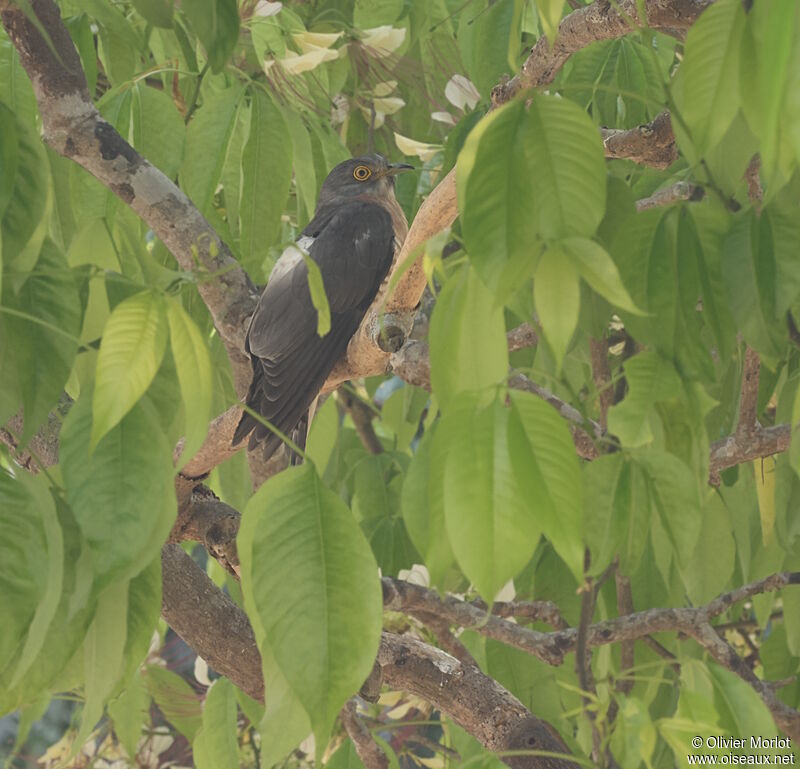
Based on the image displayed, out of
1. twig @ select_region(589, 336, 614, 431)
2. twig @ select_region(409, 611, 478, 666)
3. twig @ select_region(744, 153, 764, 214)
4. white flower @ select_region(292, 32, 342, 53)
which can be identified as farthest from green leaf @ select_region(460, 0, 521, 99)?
twig @ select_region(409, 611, 478, 666)

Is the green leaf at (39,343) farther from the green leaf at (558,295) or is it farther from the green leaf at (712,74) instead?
the green leaf at (712,74)

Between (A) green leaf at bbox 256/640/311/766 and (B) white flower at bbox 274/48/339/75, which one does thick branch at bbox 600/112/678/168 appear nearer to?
(B) white flower at bbox 274/48/339/75

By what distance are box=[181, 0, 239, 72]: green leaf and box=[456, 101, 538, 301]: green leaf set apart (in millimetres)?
238

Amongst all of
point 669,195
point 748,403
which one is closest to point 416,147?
point 669,195

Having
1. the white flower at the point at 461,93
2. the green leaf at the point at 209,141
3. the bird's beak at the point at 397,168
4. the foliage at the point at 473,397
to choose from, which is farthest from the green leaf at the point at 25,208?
the bird's beak at the point at 397,168

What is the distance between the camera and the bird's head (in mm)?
3096

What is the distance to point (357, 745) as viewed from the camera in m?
1.78

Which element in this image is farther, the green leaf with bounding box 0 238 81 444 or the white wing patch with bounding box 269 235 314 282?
the white wing patch with bounding box 269 235 314 282

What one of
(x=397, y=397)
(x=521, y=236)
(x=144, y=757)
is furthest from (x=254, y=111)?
(x=144, y=757)

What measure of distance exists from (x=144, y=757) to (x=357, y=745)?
5.08 ft

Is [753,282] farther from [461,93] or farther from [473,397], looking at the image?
[461,93]

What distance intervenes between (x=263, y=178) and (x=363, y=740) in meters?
0.87

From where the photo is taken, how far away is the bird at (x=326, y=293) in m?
2.21

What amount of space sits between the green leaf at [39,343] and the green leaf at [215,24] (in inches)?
7.7
